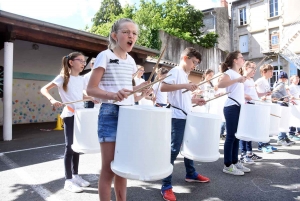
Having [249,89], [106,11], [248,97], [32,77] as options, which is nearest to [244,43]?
[106,11]

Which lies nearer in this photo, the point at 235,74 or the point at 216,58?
the point at 235,74

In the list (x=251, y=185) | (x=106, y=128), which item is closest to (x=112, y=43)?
(x=106, y=128)

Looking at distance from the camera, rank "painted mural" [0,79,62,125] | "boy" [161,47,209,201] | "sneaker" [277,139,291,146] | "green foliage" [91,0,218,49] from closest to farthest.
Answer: "boy" [161,47,209,201], "sneaker" [277,139,291,146], "painted mural" [0,79,62,125], "green foliage" [91,0,218,49]

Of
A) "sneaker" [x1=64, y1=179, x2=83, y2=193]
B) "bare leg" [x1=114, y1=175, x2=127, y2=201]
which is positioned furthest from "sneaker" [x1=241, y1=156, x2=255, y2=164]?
"bare leg" [x1=114, y1=175, x2=127, y2=201]

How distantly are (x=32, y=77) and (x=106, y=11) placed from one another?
24.3 metres

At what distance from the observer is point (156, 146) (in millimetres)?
1502

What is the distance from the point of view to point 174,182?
3.00m

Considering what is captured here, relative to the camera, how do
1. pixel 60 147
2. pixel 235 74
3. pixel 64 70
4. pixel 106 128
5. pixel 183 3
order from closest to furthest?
pixel 106 128 → pixel 64 70 → pixel 235 74 → pixel 60 147 → pixel 183 3

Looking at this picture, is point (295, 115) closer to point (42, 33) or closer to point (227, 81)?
point (227, 81)

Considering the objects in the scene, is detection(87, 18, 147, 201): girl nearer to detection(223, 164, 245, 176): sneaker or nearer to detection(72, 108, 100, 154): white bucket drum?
detection(72, 108, 100, 154): white bucket drum

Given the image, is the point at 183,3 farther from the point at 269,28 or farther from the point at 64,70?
the point at 64,70

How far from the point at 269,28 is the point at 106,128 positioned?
23962mm

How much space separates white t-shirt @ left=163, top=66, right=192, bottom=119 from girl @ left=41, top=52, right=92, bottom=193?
977mm

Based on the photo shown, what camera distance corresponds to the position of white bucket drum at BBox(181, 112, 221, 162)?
2422mm
